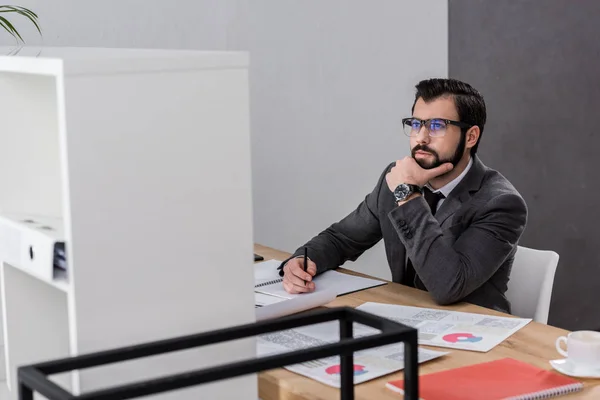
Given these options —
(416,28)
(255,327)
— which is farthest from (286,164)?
(255,327)

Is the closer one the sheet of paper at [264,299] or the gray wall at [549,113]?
the sheet of paper at [264,299]

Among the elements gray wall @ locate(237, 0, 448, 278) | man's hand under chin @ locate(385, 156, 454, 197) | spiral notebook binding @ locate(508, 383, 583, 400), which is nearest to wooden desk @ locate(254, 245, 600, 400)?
spiral notebook binding @ locate(508, 383, 583, 400)

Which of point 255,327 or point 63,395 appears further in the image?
point 255,327

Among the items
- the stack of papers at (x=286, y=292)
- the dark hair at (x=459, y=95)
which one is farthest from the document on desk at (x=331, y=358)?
the dark hair at (x=459, y=95)

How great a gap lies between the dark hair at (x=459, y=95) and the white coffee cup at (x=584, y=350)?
951mm

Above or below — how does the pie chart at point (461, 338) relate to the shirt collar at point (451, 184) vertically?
below

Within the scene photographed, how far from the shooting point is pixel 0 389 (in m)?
1.50

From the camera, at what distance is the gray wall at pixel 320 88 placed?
3.76 m

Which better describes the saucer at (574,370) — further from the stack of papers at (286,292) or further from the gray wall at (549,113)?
the gray wall at (549,113)

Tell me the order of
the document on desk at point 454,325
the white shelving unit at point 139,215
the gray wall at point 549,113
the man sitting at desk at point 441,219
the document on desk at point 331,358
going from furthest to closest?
the gray wall at point 549,113 < the man sitting at desk at point 441,219 < the document on desk at point 454,325 < the document on desk at point 331,358 < the white shelving unit at point 139,215

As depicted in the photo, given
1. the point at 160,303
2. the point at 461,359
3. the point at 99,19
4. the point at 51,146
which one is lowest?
the point at 461,359

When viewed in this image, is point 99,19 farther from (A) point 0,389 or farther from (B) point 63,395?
(B) point 63,395

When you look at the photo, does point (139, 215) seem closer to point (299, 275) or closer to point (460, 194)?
point (299, 275)

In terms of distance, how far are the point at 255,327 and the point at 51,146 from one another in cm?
60
